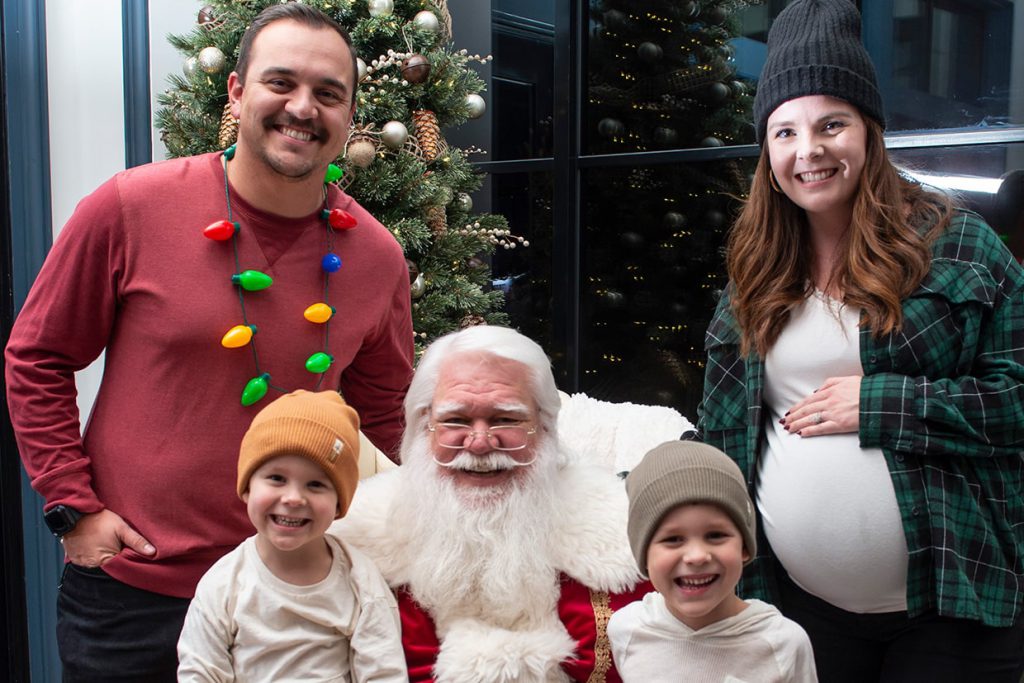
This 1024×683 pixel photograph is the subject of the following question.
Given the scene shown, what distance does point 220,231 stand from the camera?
1957mm

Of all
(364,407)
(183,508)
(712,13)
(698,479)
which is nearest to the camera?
(698,479)

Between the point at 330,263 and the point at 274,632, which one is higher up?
the point at 330,263

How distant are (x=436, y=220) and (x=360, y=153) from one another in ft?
1.44

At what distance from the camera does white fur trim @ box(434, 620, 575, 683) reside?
181 centimetres

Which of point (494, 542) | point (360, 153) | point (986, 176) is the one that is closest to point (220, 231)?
point (494, 542)

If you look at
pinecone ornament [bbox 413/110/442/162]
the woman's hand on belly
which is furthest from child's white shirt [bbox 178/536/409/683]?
pinecone ornament [bbox 413/110/442/162]

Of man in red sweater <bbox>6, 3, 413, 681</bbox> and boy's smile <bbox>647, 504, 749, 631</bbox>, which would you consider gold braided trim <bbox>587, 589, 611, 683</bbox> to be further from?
man in red sweater <bbox>6, 3, 413, 681</bbox>

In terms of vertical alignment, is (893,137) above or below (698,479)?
above

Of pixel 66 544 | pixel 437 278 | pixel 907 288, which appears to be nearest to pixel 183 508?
pixel 66 544

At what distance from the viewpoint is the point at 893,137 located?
3.86 m

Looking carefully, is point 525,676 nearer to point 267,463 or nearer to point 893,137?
point 267,463

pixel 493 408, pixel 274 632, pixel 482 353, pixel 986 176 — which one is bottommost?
pixel 274 632

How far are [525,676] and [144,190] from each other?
48.1 inches

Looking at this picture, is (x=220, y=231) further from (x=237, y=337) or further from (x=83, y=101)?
(x=83, y=101)
